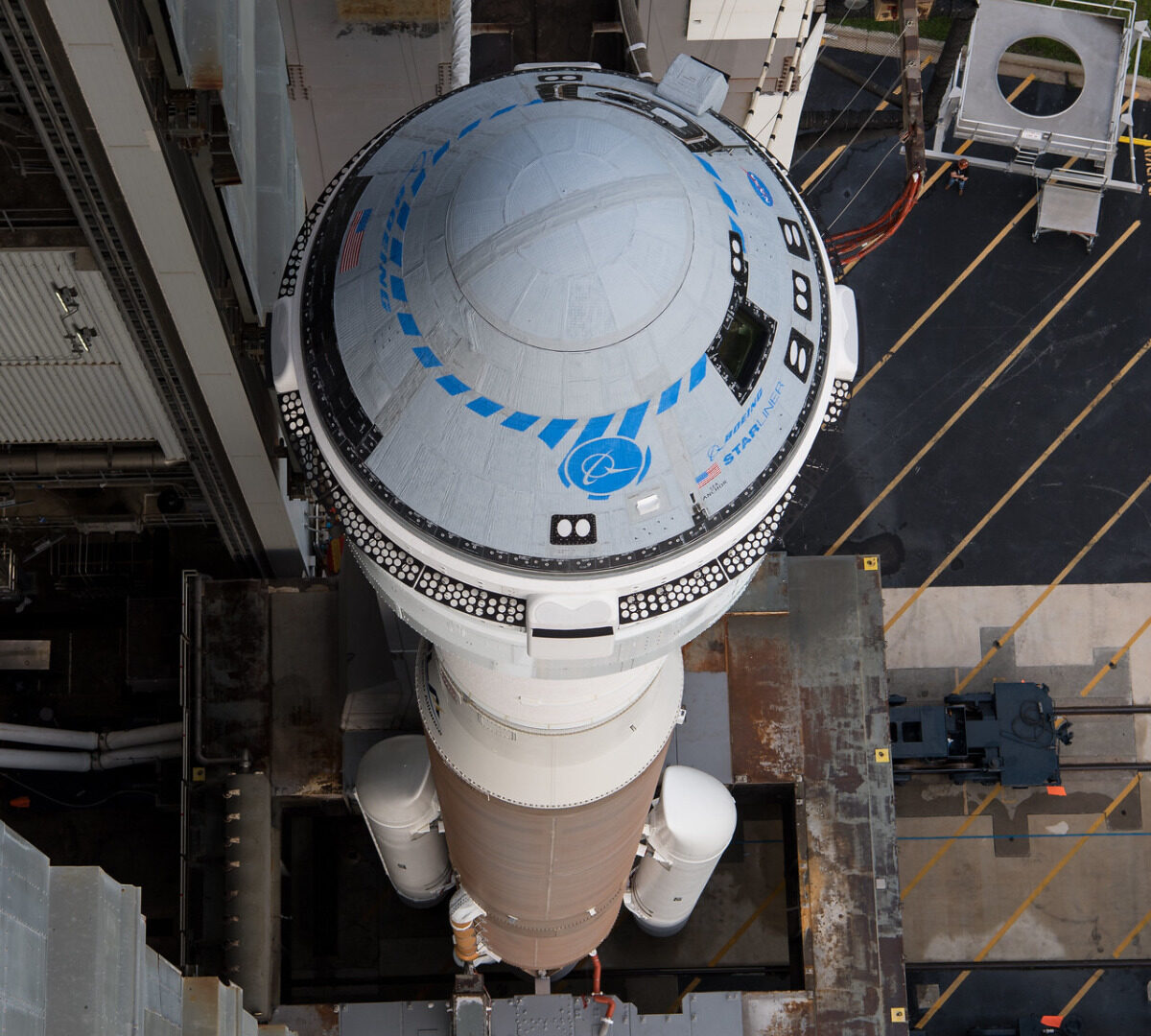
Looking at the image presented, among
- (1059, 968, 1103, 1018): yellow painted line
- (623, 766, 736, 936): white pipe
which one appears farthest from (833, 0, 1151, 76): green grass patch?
(1059, 968, 1103, 1018): yellow painted line

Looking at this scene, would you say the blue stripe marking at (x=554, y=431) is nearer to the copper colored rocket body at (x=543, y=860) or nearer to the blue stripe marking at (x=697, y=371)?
the blue stripe marking at (x=697, y=371)

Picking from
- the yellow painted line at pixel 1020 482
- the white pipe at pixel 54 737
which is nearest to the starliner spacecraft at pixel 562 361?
the white pipe at pixel 54 737

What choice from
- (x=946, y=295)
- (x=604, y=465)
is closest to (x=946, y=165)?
(x=946, y=295)

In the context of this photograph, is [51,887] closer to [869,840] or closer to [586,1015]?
[586,1015]

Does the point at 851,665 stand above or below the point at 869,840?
above

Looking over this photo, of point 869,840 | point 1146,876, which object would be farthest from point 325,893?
point 1146,876

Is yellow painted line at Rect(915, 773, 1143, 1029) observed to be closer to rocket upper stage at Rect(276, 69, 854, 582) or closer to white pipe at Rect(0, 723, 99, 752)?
white pipe at Rect(0, 723, 99, 752)
